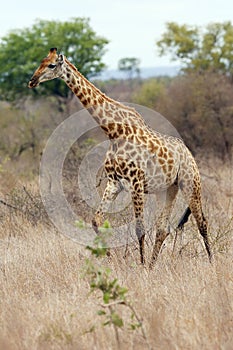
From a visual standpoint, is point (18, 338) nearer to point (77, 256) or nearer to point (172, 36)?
point (77, 256)

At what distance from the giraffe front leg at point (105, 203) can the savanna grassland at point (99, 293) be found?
342mm

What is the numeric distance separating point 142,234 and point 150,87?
56.5ft

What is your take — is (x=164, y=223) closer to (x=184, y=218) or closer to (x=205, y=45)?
(x=184, y=218)

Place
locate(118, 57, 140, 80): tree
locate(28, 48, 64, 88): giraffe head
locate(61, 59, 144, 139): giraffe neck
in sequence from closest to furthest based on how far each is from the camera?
1. locate(28, 48, 64, 88): giraffe head
2. locate(61, 59, 144, 139): giraffe neck
3. locate(118, 57, 140, 80): tree

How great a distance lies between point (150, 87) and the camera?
75.9 ft

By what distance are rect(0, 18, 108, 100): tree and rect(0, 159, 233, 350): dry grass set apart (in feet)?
49.6

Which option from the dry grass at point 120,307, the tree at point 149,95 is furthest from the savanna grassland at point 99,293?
the tree at point 149,95

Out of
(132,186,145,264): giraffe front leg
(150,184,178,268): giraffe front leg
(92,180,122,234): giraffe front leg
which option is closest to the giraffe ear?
(92,180,122,234): giraffe front leg

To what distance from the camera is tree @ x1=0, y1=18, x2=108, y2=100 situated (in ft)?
72.6

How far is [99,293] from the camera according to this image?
215 inches

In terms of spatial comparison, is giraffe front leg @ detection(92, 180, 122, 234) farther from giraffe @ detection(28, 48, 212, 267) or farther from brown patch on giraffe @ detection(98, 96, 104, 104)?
brown patch on giraffe @ detection(98, 96, 104, 104)

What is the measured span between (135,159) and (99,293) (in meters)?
1.42

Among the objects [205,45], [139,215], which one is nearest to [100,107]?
[139,215]

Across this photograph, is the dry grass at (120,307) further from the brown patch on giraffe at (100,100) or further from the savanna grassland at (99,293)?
the brown patch on giraffe at (100,100)
